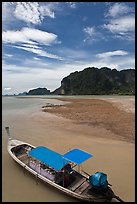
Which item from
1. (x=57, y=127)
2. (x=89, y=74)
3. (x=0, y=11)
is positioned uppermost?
(x=89, y=74)

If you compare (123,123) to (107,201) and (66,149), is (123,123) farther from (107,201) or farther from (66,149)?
(107,201)

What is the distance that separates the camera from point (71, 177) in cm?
1055

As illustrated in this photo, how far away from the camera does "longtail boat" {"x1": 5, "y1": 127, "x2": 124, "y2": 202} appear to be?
8.97 meters

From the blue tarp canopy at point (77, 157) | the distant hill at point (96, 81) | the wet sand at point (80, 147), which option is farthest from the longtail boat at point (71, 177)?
the distant hill at point (96, 81)

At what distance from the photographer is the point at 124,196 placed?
9945 mm

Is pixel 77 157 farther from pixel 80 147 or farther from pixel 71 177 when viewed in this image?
pixel 80 147

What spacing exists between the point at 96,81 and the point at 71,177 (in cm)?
17012

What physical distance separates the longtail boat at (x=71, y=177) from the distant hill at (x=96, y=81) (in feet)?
507

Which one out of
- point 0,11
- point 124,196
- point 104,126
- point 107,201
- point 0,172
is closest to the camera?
point 0,11

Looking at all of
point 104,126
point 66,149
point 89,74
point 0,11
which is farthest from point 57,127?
point 89,74

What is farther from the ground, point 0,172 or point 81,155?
point 81,155

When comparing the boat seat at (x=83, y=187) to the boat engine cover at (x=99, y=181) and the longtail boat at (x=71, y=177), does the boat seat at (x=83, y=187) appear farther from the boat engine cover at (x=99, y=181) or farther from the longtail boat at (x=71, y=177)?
the boat engine cover at (x=99, y=181)

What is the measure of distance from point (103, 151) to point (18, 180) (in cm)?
708

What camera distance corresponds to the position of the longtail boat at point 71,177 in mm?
8969
